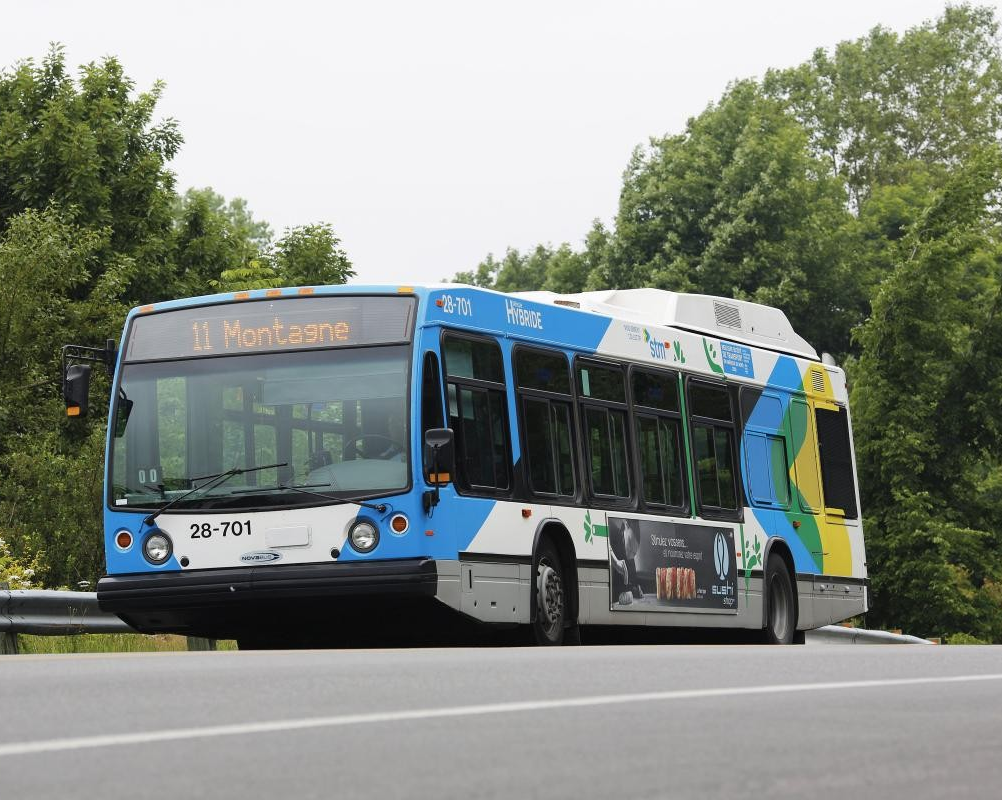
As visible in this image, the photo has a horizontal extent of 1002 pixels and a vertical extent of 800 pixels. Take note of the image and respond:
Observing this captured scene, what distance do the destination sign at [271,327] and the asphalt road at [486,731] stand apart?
179 inches

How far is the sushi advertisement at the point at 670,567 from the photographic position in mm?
17031

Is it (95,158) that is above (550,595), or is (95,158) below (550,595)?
above

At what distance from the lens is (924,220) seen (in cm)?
4234

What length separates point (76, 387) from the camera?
15.2 m

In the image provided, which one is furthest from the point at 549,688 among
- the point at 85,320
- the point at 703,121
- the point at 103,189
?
the point at 703,121

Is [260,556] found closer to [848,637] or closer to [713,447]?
[713,447]

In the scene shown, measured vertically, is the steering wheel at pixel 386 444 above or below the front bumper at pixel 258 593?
above

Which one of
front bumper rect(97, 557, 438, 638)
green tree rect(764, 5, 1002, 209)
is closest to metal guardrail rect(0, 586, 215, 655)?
front bumper rect(97, 557, 438, 638)

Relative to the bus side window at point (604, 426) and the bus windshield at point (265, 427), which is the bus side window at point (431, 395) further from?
the bus side window at point (604, 426)

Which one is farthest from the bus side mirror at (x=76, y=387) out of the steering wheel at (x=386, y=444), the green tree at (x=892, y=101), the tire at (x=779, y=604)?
the green tree at (x=892, y=101)

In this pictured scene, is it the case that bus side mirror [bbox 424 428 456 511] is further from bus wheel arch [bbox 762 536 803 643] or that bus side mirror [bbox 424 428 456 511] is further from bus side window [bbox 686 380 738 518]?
bus wheel arch [bbox 762 536 803 643]

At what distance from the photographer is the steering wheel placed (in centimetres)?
1455

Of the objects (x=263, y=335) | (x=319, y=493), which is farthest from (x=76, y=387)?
(x=319, y=493)

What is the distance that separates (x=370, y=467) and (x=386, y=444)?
0.21 meters
